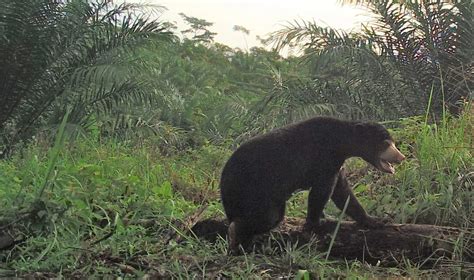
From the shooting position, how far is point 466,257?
3584mm

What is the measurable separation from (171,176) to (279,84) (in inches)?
199

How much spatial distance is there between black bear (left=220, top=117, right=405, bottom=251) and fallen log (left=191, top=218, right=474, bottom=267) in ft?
0.31

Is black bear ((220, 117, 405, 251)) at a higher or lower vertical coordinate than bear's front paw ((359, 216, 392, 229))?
higher

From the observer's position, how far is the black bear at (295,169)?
3.65 meters

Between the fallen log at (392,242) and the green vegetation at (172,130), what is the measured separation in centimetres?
5

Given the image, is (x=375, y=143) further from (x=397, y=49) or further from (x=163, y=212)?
(x=397, y=49)

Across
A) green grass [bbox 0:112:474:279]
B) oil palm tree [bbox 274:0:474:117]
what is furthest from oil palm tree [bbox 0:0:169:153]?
green grass [bbox 0:112:474:279]

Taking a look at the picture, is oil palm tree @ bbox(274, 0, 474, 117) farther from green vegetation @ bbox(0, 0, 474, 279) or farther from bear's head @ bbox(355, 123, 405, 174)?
bear's head @ bbox(355, 123, 405, 174)

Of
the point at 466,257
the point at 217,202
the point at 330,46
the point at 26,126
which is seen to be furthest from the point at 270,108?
the point at 466,257

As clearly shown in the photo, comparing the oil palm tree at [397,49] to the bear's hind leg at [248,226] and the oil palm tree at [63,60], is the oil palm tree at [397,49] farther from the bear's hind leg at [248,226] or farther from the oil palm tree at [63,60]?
the bear's hind leg at [248,226]

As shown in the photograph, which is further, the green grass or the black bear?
the black bear

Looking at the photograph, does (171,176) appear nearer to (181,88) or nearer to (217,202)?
(217,202)

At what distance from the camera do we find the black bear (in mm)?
3646

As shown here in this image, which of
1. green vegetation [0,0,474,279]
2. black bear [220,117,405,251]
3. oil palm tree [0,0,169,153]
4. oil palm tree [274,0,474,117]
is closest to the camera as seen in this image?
green vegetation [0,0,474,279]
